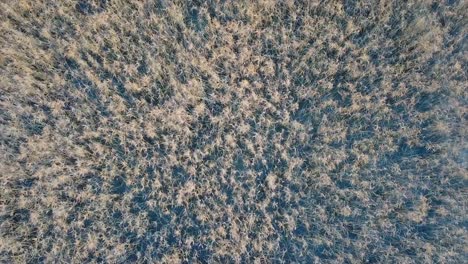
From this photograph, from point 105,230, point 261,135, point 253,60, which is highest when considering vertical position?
point 253,60

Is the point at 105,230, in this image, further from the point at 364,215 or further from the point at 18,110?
the point at 364,215

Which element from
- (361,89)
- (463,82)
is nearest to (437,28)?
(463,82)

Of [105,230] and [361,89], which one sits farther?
[361,89]

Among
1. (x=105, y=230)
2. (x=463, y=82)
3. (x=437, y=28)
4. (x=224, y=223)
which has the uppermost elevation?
(x=437, y=28)

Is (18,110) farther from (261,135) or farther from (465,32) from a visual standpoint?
(465,32)

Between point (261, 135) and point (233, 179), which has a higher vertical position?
point (261, 135)

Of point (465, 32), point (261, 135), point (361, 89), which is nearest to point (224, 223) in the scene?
point (261, 135)
